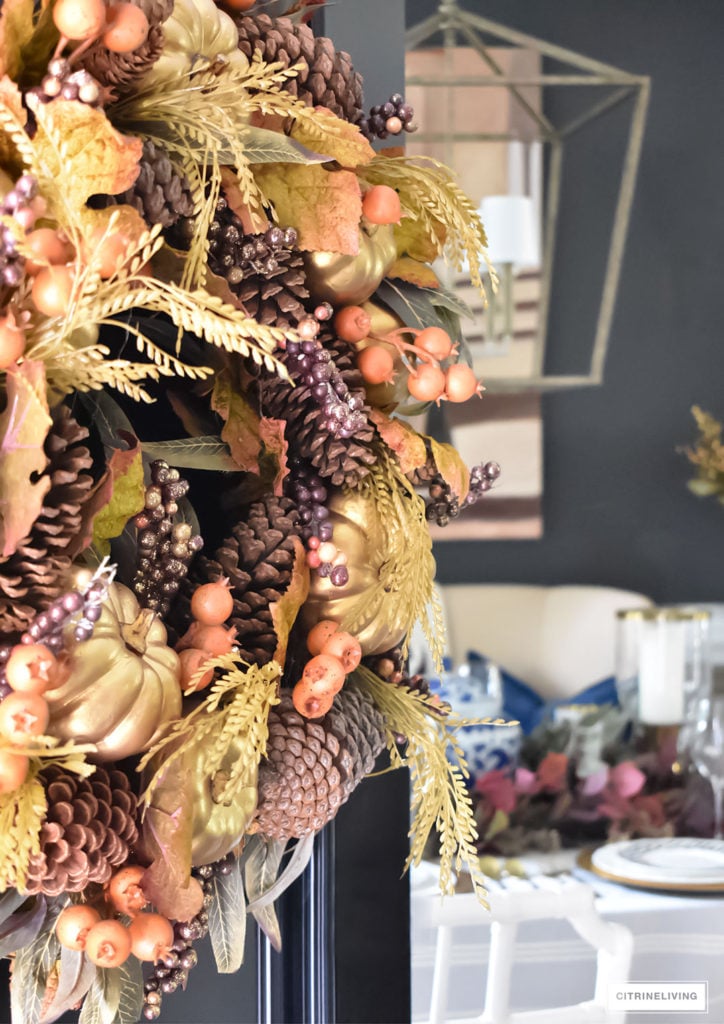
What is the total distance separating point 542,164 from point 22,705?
3.33 meters

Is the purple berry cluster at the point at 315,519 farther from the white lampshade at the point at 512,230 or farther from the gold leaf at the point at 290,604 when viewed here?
the white lampshade at the point at 512,230

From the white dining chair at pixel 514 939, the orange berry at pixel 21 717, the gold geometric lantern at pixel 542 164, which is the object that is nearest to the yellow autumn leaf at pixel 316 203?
the orange berry at pixel 21 717

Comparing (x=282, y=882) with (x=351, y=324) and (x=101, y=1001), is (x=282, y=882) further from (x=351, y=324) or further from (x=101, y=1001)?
(x=351, y=324)

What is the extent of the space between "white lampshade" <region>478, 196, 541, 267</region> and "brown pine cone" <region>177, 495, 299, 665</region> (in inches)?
101

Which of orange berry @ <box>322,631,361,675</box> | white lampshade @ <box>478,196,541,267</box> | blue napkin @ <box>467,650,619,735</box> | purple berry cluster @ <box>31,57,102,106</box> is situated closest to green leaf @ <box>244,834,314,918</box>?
orange berry @ <box>322,631,361,675</box>

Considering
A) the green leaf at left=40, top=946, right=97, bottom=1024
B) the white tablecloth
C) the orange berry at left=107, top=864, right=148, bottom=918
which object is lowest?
the white tablecloth

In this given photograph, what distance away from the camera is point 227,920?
453mm

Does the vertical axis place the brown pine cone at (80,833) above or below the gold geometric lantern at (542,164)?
below

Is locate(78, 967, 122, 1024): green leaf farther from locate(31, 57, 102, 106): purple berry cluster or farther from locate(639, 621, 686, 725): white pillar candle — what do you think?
locate(639, 621, 686, 725): white pillar candle

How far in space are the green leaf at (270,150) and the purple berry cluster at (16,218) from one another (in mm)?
104

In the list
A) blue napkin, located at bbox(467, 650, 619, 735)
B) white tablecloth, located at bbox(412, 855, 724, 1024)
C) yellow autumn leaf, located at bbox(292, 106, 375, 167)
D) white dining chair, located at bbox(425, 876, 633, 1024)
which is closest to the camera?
yellow autumn leaf, located at bbox(292, 106, 375, 167)

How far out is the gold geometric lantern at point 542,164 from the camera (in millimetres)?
3223

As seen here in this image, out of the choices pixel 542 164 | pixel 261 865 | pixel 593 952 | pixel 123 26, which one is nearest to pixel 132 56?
pixel 123 26

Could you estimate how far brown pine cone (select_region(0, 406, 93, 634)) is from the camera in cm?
35
